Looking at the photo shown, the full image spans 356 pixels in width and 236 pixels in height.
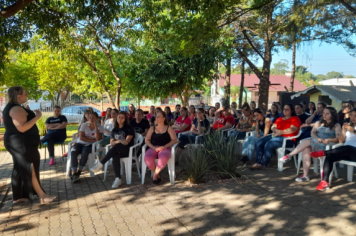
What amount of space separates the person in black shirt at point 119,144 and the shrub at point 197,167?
1.26 m

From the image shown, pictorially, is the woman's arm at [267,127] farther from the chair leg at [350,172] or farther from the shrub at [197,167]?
the shrub at [197,167]

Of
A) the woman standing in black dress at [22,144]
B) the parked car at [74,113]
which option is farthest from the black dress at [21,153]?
the parked car at [74,113]

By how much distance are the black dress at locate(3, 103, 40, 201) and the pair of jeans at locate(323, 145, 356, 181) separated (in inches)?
190

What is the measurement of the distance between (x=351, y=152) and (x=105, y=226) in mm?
4253

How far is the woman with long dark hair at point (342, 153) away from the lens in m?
5.37

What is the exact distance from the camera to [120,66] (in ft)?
52.4

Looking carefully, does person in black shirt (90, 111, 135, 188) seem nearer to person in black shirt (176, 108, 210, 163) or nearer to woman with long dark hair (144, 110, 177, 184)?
woman with long dark hair (144, 110, 177, 184)

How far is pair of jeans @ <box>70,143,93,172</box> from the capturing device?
622 cm

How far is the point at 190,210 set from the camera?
14.9ft

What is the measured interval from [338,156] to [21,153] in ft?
17.1

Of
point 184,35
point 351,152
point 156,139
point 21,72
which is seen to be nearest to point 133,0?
point 184,35

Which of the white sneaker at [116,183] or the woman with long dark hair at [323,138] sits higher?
the woman with long dark hair at [323,138]

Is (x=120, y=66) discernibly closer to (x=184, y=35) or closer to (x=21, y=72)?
(x=184, y=35)

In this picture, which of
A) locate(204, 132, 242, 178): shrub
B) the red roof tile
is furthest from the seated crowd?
the red roof tile
